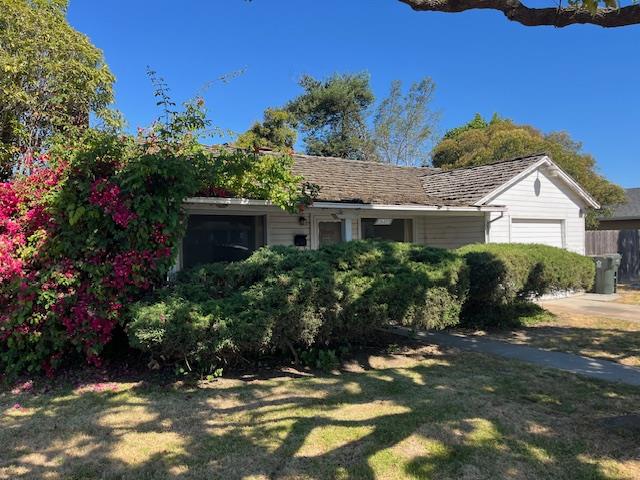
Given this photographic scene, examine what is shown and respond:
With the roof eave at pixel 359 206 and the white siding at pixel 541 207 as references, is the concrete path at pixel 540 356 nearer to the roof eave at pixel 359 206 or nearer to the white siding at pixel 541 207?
the roof eave at pixel 359 206

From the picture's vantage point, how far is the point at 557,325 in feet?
33.3

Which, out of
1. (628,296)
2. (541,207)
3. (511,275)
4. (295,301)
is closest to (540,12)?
(295,301)

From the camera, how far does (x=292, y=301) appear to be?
6.29 m

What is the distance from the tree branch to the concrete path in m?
4.23

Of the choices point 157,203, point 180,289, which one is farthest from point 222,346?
point 157,203

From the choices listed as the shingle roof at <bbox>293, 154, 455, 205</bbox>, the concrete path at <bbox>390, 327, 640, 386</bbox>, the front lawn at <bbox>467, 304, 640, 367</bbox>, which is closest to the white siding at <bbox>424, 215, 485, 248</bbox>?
the shingle roof at <bbox>293, 154, 455, 205</bbox>

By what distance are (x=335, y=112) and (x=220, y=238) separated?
30.1 metres

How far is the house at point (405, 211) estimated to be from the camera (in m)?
10.5

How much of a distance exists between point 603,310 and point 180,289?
10.3 m

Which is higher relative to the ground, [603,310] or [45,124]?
[45,124]

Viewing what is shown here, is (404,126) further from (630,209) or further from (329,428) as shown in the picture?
(329,428)

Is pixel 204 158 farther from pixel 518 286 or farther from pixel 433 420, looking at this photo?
pixel 518 286

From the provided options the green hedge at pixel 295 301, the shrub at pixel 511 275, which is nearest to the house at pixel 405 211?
the green hedge at pixel 295 301

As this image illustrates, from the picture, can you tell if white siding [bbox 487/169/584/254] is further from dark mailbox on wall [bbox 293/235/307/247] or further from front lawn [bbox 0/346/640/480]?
front lawn [bbox 0/346/640/480]
